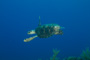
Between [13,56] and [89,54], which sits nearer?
[89,54]

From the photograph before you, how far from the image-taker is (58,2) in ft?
104

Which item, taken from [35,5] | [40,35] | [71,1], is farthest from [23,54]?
[40,35]

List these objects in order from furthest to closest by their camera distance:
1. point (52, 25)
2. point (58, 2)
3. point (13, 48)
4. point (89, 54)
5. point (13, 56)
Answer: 1. point (58, 2)
2. point (13, 48)
3. point (13, 56)
4. point (89, 54)
5. point (52, 25)

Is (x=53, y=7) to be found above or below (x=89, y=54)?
above

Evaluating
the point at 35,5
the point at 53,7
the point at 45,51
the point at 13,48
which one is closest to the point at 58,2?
the point at 53,7

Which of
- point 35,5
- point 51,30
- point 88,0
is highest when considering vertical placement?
point 35,5

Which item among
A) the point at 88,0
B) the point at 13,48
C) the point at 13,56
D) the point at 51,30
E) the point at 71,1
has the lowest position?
the point at 51,30

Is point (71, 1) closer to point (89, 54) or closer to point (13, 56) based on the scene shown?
point (13, 56)

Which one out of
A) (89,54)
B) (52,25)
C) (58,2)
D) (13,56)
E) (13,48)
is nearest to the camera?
(52,25)

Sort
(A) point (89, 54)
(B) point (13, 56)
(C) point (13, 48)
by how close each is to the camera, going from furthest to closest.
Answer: (C) point (13, 48)
(B) point (13, 56)
(A) point (89, 54)

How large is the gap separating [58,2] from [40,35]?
2676 centimetres

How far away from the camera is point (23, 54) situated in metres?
28.8

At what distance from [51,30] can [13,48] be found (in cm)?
2474

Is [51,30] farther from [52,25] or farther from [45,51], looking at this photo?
[45,51]
